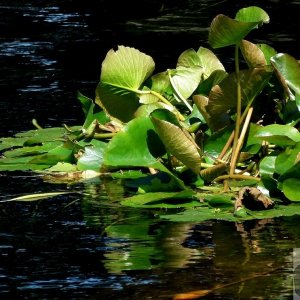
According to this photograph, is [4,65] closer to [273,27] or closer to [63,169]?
[273,27]

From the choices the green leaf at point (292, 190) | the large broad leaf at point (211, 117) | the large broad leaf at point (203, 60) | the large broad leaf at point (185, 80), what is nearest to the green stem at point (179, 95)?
the large broad leaf at point (185, 80)

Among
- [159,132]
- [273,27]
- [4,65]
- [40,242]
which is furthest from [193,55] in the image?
[273,27]

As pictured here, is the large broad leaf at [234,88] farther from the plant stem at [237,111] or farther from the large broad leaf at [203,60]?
the large broad leaf at [203,60]

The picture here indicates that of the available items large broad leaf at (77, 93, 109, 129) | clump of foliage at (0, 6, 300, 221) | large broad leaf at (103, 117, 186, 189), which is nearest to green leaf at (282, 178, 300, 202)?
clump of foliage at (0, 6, 300, 221)

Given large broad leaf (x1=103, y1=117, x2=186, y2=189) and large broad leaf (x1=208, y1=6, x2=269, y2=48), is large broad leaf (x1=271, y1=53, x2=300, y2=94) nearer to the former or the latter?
large broad leaf (x1=208, y1=6, x2=269, y2=48)

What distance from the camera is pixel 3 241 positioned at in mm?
3359

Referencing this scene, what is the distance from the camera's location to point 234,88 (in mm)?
3873

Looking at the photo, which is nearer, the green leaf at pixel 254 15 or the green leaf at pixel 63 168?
the green leaf at pixel 254 15

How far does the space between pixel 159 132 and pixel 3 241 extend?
24.3 inches

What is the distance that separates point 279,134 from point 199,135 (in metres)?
0.26

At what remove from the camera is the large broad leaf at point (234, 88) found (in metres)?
3.84

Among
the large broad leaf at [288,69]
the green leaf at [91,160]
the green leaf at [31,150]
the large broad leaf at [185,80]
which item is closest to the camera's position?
the large broad leaf at [288,69]

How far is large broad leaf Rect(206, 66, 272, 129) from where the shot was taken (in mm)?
3838

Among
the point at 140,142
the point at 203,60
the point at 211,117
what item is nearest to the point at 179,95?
the point at 203,60
